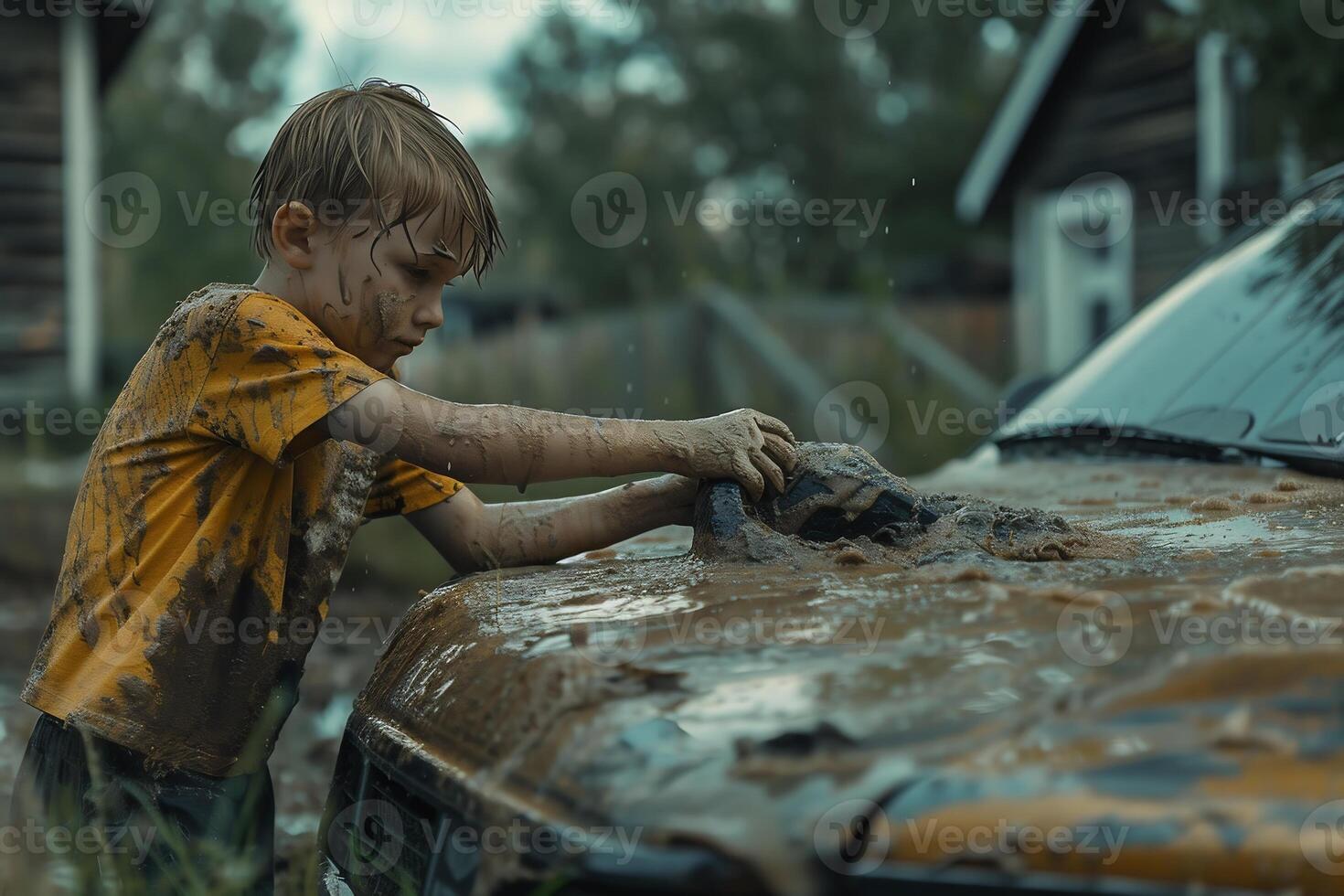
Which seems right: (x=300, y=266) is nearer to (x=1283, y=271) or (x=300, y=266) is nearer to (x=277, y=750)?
(x=1283, y=271)

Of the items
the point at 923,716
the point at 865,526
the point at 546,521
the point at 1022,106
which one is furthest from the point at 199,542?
the point at 1022,106

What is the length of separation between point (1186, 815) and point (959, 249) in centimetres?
2996

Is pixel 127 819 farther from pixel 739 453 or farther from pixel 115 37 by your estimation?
pixel 115 37

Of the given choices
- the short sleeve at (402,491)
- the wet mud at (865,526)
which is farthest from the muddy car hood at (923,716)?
the short sleeve at (402,491)

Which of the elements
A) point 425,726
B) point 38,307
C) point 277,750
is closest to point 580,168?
point 38,307

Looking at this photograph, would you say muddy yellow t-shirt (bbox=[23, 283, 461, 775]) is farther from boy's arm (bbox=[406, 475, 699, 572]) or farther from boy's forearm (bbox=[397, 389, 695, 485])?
boy's arm (bbox=[406, 475, 699, 572])

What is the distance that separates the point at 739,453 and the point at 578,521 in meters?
0.48

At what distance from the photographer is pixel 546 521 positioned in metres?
2.24

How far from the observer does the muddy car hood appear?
905 mm

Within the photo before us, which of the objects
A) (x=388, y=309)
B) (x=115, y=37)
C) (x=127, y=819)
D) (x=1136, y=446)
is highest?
(x=115, y=37)

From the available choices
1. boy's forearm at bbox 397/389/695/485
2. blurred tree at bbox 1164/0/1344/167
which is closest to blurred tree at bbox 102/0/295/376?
blurred tree at bbox 1164/0/1344/167

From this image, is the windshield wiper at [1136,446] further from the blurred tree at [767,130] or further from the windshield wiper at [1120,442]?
the blurred tree at [767,130]

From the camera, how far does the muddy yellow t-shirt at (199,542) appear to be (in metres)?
1.77

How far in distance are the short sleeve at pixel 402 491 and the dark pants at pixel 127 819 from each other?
530 millimetres
